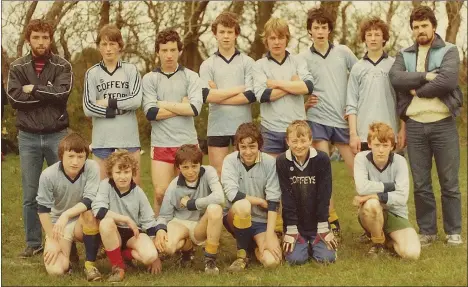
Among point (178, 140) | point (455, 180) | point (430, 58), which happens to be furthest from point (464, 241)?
point (178, 140)

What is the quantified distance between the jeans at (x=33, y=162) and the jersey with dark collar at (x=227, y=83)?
1262 millimetres

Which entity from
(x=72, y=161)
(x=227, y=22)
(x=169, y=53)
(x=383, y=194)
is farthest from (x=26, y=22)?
(x=383, y=194)

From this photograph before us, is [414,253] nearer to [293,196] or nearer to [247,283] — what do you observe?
[293,196]

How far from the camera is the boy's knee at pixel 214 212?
499 centimetres

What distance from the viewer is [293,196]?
527 cm

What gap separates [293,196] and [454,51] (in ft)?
6.08

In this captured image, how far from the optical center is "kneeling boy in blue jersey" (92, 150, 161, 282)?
4820mm

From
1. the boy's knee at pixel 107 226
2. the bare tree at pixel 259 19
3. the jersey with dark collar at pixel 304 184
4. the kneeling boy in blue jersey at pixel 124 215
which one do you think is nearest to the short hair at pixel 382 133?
the jersey with dark collar at pixel 304 184

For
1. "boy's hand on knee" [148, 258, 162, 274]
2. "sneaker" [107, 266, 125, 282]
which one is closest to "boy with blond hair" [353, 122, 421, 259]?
"boy's hand on knee" [148, 258, 162, 274]

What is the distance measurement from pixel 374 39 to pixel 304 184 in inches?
57.3

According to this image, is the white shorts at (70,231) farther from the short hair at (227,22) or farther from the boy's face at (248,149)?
the short hair at (227,22)

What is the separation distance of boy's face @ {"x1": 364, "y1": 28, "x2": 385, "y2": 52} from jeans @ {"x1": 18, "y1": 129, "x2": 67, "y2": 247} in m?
2.69

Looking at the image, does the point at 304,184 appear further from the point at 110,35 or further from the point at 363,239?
the point at 110,35

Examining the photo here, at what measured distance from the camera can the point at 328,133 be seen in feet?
19.2
